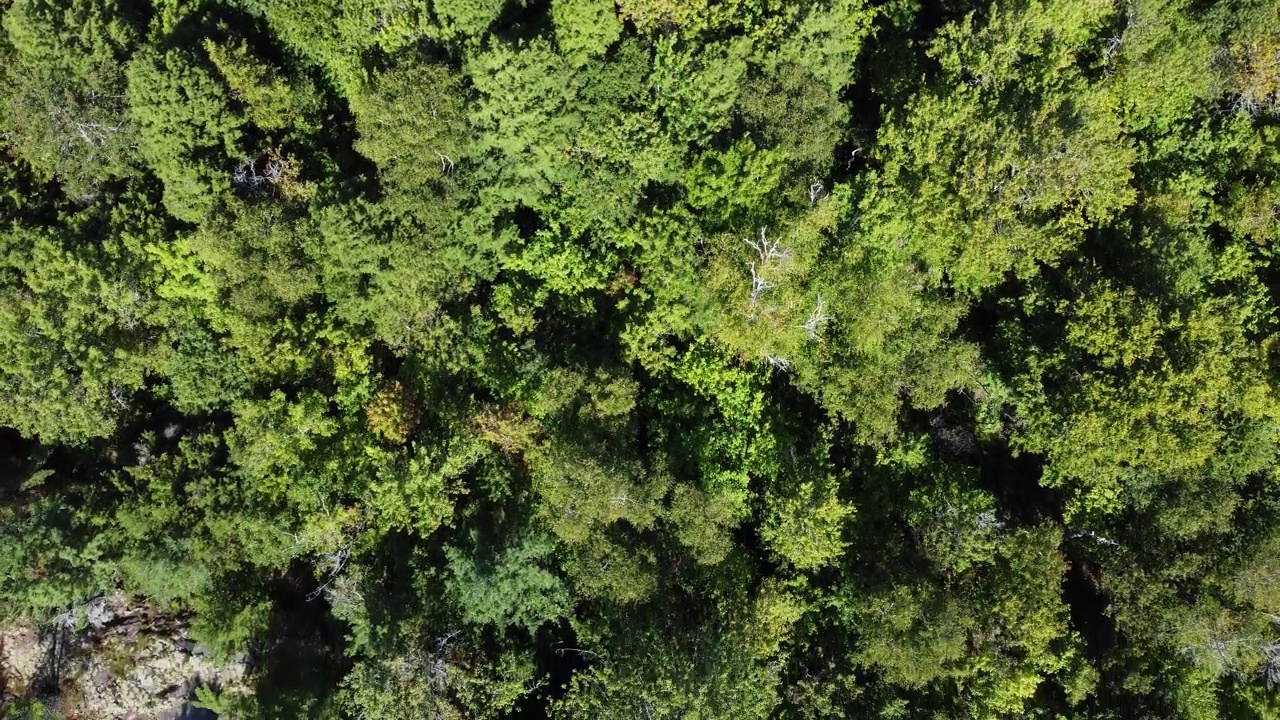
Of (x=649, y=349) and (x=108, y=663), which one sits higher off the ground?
(x=649, y=349)

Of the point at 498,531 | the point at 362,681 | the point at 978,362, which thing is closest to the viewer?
the point at 362,681

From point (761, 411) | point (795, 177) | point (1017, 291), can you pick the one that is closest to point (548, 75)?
point (795, 177)

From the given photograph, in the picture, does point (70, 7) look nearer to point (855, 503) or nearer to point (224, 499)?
point (224, 499)

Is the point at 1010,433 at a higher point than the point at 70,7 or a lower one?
lower

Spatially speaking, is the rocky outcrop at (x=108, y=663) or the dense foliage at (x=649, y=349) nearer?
the dense foliage at (x=649, y=349)

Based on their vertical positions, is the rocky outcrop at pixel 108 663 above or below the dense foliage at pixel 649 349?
below

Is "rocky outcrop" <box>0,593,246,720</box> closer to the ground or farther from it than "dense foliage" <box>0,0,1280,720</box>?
closer to the ground

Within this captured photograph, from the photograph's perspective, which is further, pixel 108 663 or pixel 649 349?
pixel 108 663

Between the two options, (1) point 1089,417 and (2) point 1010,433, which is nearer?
(1) point 1089,417
